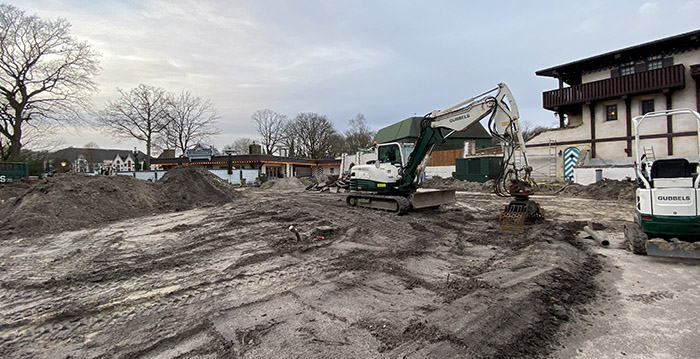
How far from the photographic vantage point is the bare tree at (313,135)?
5550 cm

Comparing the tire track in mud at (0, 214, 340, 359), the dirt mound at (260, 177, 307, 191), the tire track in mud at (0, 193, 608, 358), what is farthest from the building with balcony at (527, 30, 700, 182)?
the tire track in mud at (0, 214, 340, 359)

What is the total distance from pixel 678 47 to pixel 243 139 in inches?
2509

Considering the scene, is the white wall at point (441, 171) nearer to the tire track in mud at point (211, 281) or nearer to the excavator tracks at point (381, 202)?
the excavator tracks at point (381, 202)

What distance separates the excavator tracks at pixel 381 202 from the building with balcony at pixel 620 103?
15.6 m

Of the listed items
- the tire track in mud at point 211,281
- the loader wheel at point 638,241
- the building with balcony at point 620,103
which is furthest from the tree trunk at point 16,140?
the building with balcony at point 620,103

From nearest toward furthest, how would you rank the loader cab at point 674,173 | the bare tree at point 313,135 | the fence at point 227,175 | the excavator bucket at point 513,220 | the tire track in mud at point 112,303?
the tire track in mud at point 112,303 < the loader cab at point 674,173 < the excavator bucket at point 513,220 < the fence at point 227,175 < the bare tree at point 313,135

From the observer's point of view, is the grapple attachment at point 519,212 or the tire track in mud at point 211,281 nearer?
the tire track in mud at point 211,281

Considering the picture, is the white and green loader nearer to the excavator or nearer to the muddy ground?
the muddy ground

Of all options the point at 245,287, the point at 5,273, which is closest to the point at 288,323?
the point at 245,287

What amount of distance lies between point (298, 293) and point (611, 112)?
85.5ft

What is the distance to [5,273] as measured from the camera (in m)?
5.67

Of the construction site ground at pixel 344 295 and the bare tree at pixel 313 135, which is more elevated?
the bare tree at pixel 313 135

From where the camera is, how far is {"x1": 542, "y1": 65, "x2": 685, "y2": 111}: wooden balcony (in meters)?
18.9

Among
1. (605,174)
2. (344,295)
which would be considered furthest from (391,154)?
(605,174)
